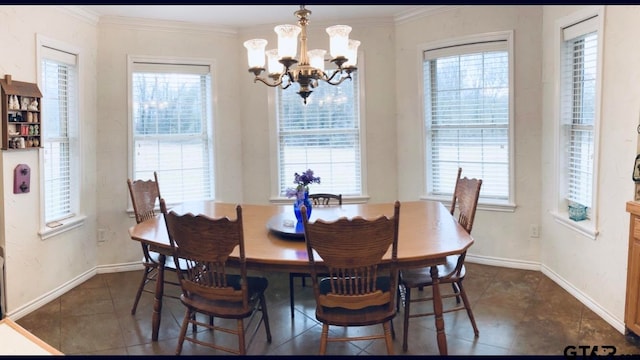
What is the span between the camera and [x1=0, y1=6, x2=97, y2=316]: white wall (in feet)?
10.4

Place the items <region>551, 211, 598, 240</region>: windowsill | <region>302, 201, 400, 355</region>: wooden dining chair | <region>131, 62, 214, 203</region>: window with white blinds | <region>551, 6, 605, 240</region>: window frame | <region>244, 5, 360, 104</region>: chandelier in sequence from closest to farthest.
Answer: <region>302, 201, 400, 355</region>: wooden dining chair
<region>244, 5, 360, 104</region>: chandelier
<region>551, 6, 605, 240</region>: window frame
<region>551, 211, 598, 240</region>: windowsill
<region>131, 62, 214, 203</region>: window with white blinds

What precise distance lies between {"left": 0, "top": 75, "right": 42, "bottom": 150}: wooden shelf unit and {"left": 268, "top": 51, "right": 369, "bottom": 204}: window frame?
2135 mm

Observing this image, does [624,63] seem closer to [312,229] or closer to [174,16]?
[312,229]

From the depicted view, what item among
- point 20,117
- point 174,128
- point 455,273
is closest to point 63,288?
point 20,117

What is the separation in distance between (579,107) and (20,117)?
4341 mm

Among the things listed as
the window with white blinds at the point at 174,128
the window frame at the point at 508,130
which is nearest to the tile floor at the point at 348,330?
the window frame at the point at 508,130

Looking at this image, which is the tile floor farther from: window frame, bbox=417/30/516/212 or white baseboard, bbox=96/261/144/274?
window frame, bbox=417/30/516/212

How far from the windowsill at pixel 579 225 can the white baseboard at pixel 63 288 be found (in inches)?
155

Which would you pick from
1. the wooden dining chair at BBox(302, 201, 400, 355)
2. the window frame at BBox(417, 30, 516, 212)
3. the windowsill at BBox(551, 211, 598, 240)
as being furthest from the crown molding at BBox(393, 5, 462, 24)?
the wooden dining chair at BBox(302, 201, 400, 355)

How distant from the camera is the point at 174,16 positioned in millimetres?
4230

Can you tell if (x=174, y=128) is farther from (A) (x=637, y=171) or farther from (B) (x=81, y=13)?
(A) (x=637, y=171)

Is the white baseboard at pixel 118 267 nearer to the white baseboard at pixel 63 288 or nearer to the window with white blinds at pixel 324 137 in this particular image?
the white baseboard at pixel 63 288

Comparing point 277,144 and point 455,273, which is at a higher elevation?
point 277,144

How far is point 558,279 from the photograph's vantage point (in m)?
3.75
